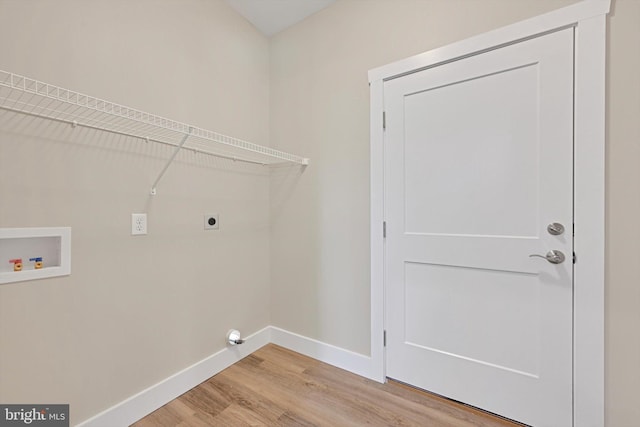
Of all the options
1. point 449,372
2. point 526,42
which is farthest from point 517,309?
point 526,42

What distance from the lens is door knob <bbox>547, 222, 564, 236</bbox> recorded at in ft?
4.21

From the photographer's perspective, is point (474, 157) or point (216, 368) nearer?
point (474, 157)

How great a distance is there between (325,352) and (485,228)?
4.54 ft

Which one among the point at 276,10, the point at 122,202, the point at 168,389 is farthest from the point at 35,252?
the point at 276,10

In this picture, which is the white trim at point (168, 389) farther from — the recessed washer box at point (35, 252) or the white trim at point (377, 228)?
the white trim at point (377, 228)

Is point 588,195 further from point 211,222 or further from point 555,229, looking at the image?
point 211,222

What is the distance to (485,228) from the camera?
1467mm

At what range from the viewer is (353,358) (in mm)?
1881

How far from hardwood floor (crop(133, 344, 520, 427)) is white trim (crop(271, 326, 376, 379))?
0.06 meters

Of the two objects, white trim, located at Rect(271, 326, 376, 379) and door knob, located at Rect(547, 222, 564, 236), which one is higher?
door knob, located at Rect(547, 222, 564, 236)

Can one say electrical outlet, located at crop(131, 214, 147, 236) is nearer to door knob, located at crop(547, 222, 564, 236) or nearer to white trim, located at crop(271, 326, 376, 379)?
white trim, located at crop(271, 326, 376, 379)

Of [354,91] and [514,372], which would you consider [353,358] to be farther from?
[354,91]

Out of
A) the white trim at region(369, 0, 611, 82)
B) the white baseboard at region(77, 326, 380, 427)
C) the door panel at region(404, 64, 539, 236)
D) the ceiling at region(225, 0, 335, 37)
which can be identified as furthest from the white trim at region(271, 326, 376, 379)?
the ceiling at region(225, 0, 335, 37)

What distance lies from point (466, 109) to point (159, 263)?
6.35 ft
